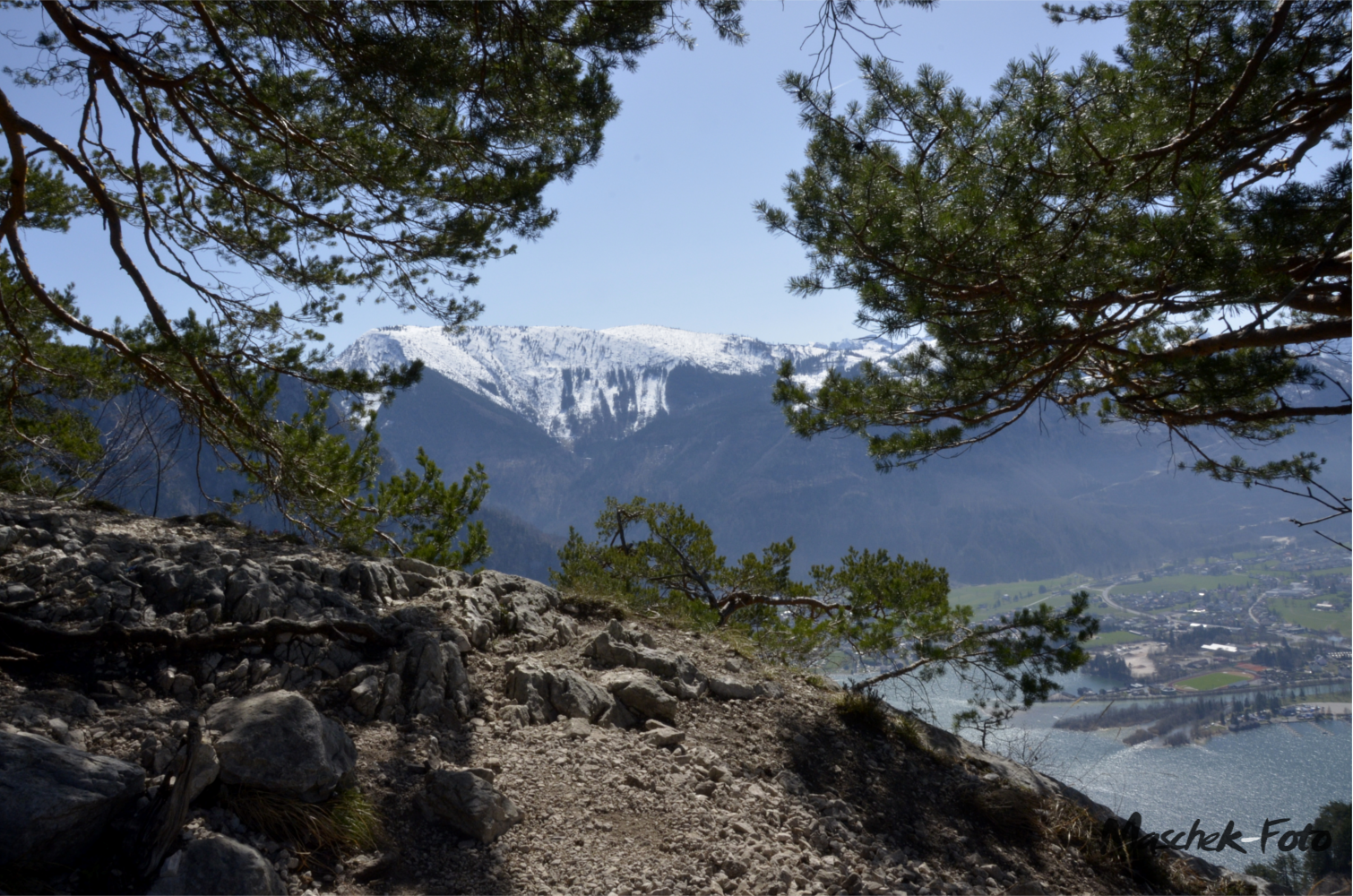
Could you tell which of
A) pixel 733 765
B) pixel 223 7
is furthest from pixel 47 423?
pixel 733 765

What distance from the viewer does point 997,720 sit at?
6.42 meters

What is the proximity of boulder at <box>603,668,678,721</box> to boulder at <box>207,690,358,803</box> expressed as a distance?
2154mm

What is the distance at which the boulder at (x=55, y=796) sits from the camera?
2.45 m

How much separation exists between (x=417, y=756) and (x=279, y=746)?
946mm

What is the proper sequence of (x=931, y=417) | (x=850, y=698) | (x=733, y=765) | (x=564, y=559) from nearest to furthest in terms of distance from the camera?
(x=733, y=765) → (x=850, y=698) → (x=931, y=417) → (x=564, y=559)

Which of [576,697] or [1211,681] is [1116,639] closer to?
[1211,681]

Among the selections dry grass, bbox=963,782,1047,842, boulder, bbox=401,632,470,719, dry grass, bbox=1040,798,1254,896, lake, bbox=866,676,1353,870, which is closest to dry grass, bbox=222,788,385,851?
boulder, bbox=401,632,470,719

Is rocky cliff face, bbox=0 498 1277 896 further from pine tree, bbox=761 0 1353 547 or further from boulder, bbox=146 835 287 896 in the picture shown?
pine tree, bbox=761 0 1353 547

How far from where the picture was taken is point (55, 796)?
2557mm

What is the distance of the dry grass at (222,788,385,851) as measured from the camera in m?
3.00

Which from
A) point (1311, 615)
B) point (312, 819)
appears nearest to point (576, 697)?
point (312, 819)

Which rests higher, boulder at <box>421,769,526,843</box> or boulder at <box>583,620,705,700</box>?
boulder at <box>583,620,705,700</box>

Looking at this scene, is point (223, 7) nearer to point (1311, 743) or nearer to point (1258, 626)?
point (1311, 743)

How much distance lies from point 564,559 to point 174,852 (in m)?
7.93
